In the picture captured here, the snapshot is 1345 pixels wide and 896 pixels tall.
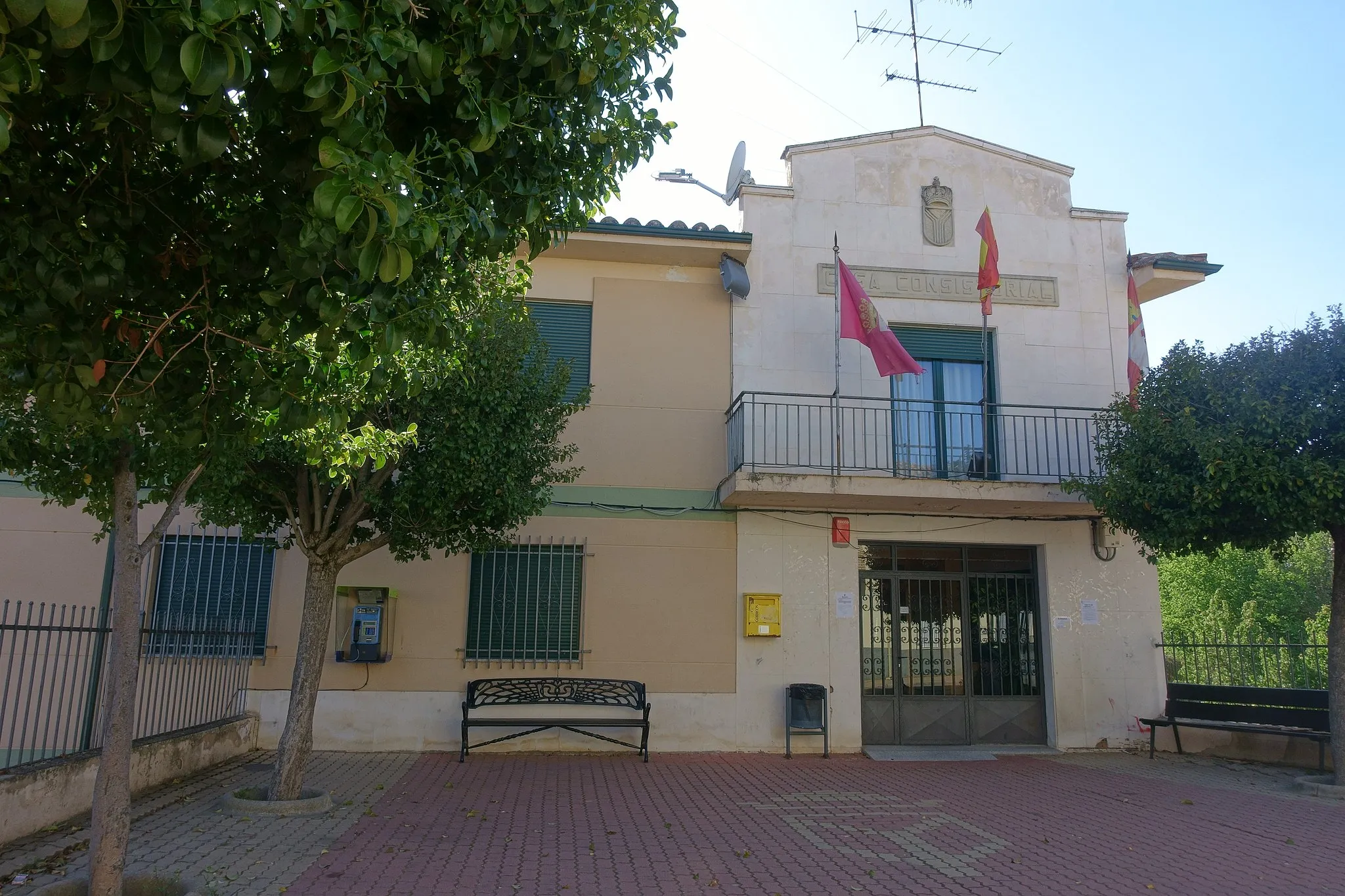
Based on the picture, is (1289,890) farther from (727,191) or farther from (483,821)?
(727,191)

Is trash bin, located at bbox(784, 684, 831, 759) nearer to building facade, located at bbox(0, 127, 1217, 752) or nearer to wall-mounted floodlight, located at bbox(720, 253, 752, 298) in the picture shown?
building facade, located at bbox(0, 127, 1217, 752)

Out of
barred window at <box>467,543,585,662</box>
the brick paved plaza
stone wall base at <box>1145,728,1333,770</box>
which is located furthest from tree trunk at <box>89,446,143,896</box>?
stone wall base at <box>1145,728,1333,770</box>

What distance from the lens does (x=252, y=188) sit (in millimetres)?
4586

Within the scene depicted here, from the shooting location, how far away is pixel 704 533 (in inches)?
462

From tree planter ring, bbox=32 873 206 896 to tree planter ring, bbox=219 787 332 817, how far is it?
2.17m

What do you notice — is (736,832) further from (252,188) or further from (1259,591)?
(1259,591)

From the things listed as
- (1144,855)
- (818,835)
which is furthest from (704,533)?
(1144,855)

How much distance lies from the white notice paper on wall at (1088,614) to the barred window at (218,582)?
393 inches

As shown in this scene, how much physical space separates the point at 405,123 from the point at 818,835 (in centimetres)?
590

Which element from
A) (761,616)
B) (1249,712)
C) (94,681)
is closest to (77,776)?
(94,681)

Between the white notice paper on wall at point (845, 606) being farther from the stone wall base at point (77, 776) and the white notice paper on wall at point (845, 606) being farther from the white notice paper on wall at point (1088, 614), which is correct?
the stone wall base at point (77, 776)

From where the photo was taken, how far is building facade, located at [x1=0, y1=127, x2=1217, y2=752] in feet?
36.3

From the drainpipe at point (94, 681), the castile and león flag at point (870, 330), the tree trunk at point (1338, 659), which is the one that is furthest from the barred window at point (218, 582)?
the tree trunk at point (1338, 659)

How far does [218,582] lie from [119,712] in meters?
6.25
